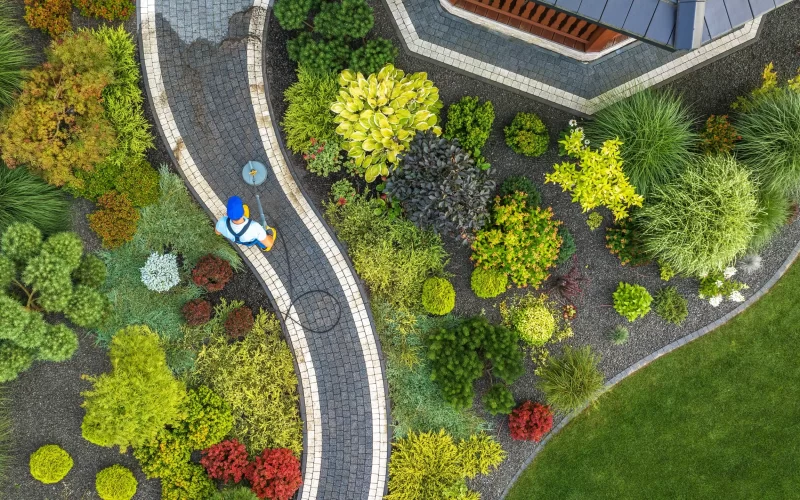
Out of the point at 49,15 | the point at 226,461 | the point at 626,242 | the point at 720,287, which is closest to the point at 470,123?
the point at 626,242

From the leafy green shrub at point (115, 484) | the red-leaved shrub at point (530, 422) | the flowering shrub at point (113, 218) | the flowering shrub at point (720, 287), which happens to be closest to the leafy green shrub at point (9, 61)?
the flowering shrub at point (113, 218)

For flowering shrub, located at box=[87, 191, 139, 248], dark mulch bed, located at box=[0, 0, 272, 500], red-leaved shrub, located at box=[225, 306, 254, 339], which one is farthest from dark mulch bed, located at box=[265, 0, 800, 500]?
dark mulch bed, located at box=[0, 0, 272, 500]

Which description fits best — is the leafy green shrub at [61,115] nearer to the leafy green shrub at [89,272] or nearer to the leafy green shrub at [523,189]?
the leafy green shrub at [89,272]

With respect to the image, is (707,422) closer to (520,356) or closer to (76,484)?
(520,356)

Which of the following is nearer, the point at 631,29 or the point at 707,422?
the point at 631,29

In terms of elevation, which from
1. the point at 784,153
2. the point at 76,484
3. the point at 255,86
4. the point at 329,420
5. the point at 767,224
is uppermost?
the point at 784,153

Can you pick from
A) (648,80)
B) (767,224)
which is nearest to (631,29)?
(648,80)

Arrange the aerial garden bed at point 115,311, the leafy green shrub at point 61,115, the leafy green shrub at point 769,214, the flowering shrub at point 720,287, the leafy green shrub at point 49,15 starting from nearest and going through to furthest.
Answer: the leafy green shrub at point 61,115 → the aerial garden bed at point 115,311 → the leafy green shrub at point 49,15 → the leafy green shrub at point 769,214 → the flowering shrub at point 720,287
